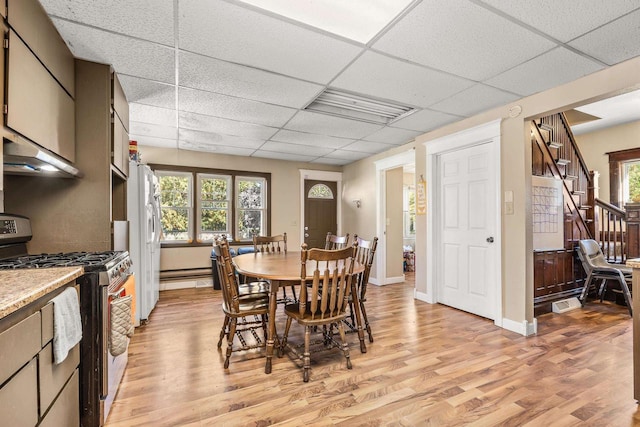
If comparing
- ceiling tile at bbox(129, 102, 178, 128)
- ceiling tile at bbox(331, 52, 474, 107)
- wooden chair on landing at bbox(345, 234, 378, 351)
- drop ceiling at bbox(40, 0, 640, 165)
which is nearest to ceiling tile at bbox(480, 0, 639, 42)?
drop ceiling at bbox(40, 0, 640, 165)

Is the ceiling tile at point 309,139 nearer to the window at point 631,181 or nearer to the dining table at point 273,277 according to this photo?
the dining table at point 273,277

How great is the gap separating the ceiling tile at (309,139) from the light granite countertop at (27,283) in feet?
10.4

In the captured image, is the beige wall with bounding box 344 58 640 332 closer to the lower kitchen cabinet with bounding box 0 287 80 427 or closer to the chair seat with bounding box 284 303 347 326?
the chair seat with bounding box 284 303 347 326

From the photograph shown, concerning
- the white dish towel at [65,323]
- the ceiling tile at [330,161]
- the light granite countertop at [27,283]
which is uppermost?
the ceiling tile at [330,161]

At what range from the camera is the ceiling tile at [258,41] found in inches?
73.1

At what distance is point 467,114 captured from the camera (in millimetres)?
3633

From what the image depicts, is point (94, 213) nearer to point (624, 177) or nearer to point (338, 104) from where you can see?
point (338, 104)

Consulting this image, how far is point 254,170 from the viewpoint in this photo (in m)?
5.97

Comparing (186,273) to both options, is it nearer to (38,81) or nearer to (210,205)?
(210,205)

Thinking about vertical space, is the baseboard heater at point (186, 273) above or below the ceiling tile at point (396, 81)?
below

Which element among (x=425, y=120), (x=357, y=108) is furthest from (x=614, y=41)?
(x=357, y=108)

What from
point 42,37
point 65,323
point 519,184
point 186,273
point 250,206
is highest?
point 42,37

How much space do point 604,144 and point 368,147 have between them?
13.8ft

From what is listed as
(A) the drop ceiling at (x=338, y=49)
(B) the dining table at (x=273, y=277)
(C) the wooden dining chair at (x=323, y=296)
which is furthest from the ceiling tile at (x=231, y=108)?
(C) the wooden dining chair at (x=323, y=296)
